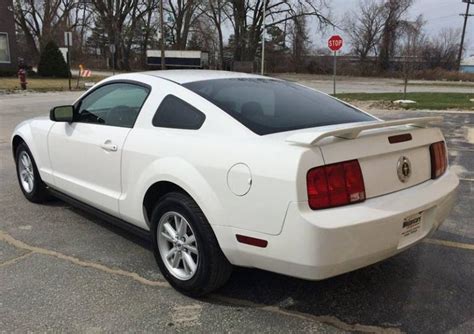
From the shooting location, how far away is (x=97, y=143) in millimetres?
4004

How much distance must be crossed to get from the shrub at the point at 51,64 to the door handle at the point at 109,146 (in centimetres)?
3459

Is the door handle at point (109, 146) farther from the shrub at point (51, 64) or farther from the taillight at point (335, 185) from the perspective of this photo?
the shrub at point (51, 64)

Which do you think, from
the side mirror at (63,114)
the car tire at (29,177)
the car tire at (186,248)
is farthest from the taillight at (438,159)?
→ the car tire at (29,177)

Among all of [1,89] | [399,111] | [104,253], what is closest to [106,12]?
[1,89]

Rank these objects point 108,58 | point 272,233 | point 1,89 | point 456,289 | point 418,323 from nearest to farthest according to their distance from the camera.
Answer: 1. point 272,233
2. point 418,323
3. point 456,289
4. point 1,89
5. point 108,58

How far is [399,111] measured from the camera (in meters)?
17.1

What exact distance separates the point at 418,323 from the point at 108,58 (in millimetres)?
68421

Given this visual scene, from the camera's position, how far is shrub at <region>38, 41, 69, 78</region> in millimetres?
35656

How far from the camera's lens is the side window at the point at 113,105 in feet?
12.8

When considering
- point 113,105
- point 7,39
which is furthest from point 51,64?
point 113,105

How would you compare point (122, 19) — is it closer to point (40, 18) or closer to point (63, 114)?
point (40, 18)

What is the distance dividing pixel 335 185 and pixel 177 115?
4.31 feet

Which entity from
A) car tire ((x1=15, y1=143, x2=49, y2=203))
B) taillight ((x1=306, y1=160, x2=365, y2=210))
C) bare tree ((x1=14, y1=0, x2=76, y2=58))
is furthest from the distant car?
bare tree ((x1=14, y1=0, x2=76, y2=58))

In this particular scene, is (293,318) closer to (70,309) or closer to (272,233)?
(272,233)
